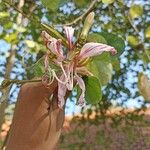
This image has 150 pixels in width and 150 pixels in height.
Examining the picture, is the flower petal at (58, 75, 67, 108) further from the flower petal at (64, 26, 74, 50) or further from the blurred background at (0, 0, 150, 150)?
the blurred background at (0, 0, 150, 150)

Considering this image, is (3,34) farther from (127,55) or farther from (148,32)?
(127,55)

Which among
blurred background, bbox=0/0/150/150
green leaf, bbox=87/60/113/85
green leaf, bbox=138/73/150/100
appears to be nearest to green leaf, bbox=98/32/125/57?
green leaf, bbox=87/60/113/85

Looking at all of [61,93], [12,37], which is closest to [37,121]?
[61,93]

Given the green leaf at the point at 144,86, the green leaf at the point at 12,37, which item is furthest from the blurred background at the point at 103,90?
the green leaf at the point at 144,86

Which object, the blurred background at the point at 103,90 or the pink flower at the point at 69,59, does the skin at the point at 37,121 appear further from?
the blurred background at the point at 103,90

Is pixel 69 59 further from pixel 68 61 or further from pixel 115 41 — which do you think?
pixel 115 41
